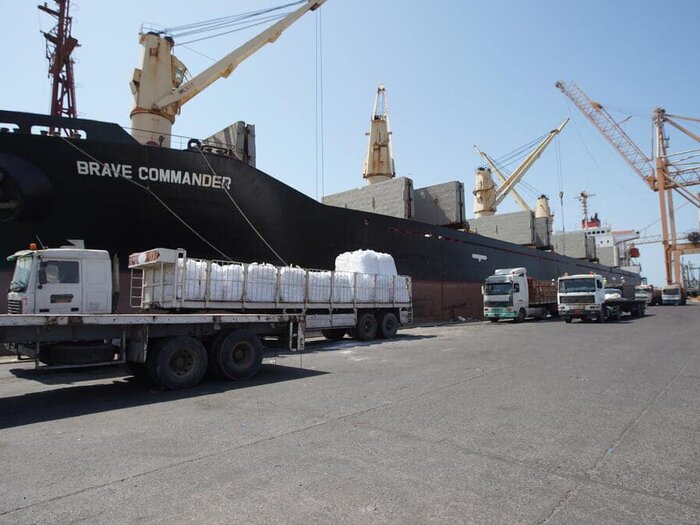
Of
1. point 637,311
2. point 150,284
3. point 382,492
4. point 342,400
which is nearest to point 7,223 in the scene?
point 150,284

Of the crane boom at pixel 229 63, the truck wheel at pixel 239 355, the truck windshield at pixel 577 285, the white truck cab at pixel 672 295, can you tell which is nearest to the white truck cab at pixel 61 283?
the truck wheel at pixel 239 355

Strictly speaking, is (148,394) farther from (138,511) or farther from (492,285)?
(492,285)

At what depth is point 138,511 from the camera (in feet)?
10.8

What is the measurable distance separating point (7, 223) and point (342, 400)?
11783 mm

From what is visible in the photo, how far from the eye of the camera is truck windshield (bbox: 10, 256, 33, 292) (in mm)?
8225

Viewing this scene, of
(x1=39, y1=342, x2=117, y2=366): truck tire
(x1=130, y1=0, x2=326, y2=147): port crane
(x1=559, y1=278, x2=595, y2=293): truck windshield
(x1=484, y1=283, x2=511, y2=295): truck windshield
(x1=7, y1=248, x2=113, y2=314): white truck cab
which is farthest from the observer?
(x1=484, y1=283, x2=511, y2=295): truck windshield

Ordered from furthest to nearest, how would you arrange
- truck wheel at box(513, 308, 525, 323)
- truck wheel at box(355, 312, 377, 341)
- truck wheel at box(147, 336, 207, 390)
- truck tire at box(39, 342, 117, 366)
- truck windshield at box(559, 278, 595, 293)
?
truck wheel at box(513, 308, 525, 323)
truck windshield at box(559, 278, 595, 293)
truck wheel at box(355, 312, 377, 341)
truck wheel at box(147, 336, 207, 390)
truck tire at box(39, 342, 117, 366)

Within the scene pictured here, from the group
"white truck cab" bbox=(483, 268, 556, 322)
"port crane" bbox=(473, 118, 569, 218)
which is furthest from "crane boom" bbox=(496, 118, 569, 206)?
"white truck cab" bbox=(483, 268, 556, 322)

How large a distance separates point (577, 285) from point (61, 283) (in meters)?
23.8

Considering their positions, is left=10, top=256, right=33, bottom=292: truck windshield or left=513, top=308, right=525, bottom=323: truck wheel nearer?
left=10, top=256, right=33, bottom=292: truck windshield

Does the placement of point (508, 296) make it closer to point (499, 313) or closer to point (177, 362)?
point (499, 313)

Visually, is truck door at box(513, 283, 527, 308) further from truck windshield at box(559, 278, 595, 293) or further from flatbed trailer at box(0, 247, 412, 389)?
flatbed trailer at box(0, 247, 412, 389)

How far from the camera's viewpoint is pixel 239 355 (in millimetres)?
9055

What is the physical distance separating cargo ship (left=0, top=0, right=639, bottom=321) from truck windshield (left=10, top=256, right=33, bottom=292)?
4.78 metres
